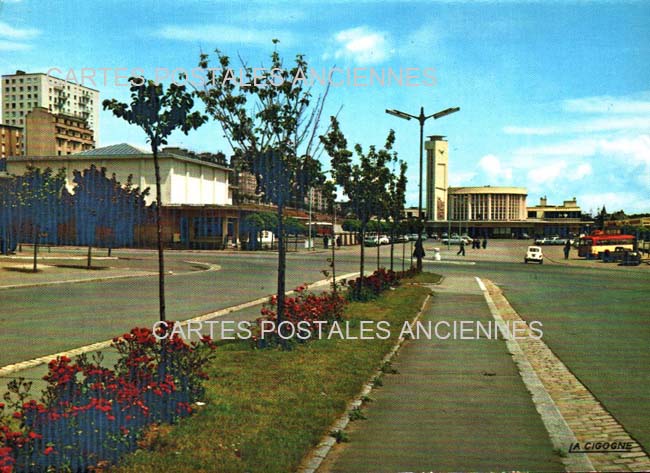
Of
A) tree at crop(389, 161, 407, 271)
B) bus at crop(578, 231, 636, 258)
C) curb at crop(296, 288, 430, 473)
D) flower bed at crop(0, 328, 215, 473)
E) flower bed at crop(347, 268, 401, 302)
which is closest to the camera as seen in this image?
flower bed at crop(0, 328, 215, 473)

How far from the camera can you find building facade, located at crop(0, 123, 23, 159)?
94.5m

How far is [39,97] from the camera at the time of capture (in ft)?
318

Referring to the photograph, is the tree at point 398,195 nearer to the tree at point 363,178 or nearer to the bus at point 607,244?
the tree at point 363,178

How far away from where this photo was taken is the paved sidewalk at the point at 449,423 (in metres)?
5.52

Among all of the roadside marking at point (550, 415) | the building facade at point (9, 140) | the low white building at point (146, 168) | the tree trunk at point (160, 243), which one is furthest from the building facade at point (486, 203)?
the tree trunk at point (160, 243)

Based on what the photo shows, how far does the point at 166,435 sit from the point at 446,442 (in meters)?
2.47

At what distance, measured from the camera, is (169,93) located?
7566mm

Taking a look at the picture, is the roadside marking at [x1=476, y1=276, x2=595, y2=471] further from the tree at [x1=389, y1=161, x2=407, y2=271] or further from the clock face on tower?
the clock face on tower

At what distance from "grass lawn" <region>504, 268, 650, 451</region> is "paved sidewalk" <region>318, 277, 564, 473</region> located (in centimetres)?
102

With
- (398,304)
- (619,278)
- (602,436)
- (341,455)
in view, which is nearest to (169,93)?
(341,455)

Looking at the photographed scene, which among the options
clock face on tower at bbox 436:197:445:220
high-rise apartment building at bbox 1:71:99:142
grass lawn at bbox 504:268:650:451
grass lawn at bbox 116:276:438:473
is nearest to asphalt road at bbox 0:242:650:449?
grass lawn at bbox 504:268:650:451

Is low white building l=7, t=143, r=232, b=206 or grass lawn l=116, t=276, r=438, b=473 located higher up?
low white building l=7, t=143, r=232, b=206

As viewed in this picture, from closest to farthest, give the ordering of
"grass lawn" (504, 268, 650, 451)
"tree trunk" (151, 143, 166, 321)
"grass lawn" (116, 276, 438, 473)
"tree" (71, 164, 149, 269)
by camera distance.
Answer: "grass lawn" (116, 276, 438, 473), "tree trunk" (151, 143, 166, 321), "grass lawn" (504, 268, 650, 451), "tree" (71, 164, 149, 269)

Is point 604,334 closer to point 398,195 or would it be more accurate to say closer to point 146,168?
point 398,195
